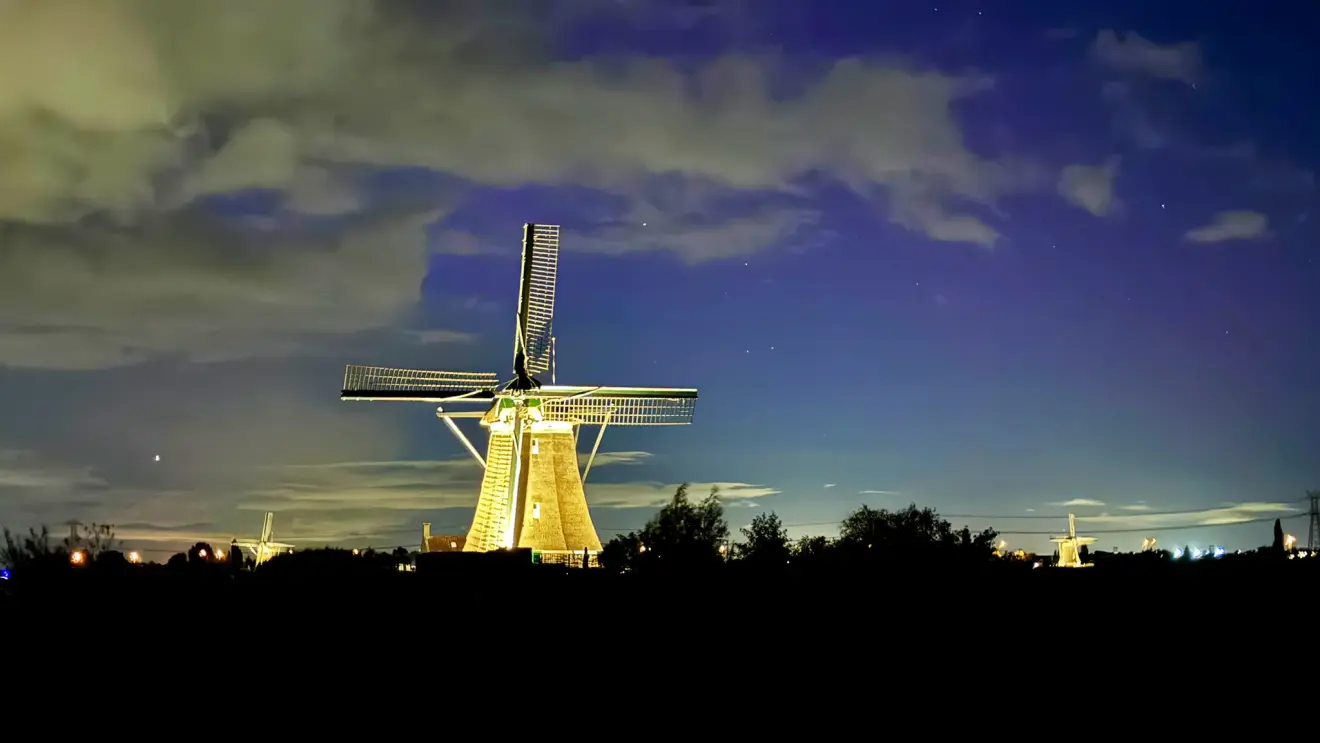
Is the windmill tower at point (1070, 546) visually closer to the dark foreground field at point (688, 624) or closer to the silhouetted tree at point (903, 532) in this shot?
the silhouetted tree at point (903, 532)

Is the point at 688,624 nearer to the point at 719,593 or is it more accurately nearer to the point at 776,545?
the point at 719,593

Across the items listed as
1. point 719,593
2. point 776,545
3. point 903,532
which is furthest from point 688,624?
point 903,532

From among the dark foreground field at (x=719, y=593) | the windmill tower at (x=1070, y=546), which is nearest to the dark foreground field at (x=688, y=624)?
the dark foreground field at (x=719, y=593)

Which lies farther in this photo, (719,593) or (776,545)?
(776,545)

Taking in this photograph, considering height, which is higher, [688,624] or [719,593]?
[719,593]

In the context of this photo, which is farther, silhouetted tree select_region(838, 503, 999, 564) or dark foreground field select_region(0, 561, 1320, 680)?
silhouetted tree select_region(838, 503, 999, 564)

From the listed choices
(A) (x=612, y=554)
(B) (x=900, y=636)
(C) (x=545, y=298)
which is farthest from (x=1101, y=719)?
(C) (x=545, y=298)

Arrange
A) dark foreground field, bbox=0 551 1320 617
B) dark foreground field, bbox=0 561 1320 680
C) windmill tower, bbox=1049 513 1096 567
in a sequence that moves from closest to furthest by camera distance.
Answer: dark foreground field, bbox=0 561 1320 680 < dark foreground field, bbox=0 551 1320 617 < windmill tower, bbox=1049 513 1096 567

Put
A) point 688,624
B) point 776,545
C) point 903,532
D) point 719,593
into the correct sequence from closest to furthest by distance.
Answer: point 688,624 → point 719,593 → point 776,545 → point 903,532

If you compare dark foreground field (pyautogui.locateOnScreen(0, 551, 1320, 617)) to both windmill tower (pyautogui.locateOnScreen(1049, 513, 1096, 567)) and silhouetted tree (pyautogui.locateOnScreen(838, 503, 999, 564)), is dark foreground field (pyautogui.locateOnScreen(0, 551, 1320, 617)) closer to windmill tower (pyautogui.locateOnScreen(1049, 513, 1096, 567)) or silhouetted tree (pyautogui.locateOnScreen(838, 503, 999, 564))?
silhouetted tree (pyautogui.locateOnScreen(838, 503, 999, 564))

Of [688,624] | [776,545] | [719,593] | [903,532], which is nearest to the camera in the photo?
[688,624]

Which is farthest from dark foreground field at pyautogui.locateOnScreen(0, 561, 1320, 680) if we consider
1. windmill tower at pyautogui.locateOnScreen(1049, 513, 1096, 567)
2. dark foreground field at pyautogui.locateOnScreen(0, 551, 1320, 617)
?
windmill tower at pyautogui.locateOnScreen(1049, 513, 1096, 567)

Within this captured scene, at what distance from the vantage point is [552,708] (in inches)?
861

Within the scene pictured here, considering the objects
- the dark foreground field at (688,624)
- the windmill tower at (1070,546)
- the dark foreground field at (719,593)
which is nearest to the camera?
the dark foreground field at (688,624)
